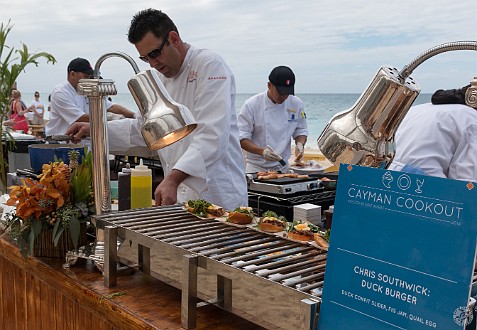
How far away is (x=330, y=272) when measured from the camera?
3.34 ft

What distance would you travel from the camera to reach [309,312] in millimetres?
987

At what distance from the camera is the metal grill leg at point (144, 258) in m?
1.57

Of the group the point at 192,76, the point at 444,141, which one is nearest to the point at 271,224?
the point at 192,76

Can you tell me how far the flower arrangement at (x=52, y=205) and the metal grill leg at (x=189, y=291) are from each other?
666 mm

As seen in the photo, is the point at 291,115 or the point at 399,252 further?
the point at 291,115

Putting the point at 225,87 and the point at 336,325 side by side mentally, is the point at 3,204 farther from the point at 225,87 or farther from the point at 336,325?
the point at 336,325

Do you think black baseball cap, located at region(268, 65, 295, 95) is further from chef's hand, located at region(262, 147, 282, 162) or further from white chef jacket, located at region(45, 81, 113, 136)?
white chef jacket, located at region(45, 81, 113, 136)

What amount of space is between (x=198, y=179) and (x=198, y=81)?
0.49 m

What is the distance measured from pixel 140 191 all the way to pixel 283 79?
2602 millimetres

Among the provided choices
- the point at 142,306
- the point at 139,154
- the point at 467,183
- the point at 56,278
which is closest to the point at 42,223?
the point at 56,278

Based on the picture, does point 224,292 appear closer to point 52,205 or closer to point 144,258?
point 144,258

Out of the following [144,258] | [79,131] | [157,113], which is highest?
[157,113]

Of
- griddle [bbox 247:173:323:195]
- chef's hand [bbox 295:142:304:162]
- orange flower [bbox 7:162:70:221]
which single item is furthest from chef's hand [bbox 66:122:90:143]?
chef's hand [bbox 295:142:304:162]

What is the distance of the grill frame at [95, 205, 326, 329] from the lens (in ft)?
3.49
